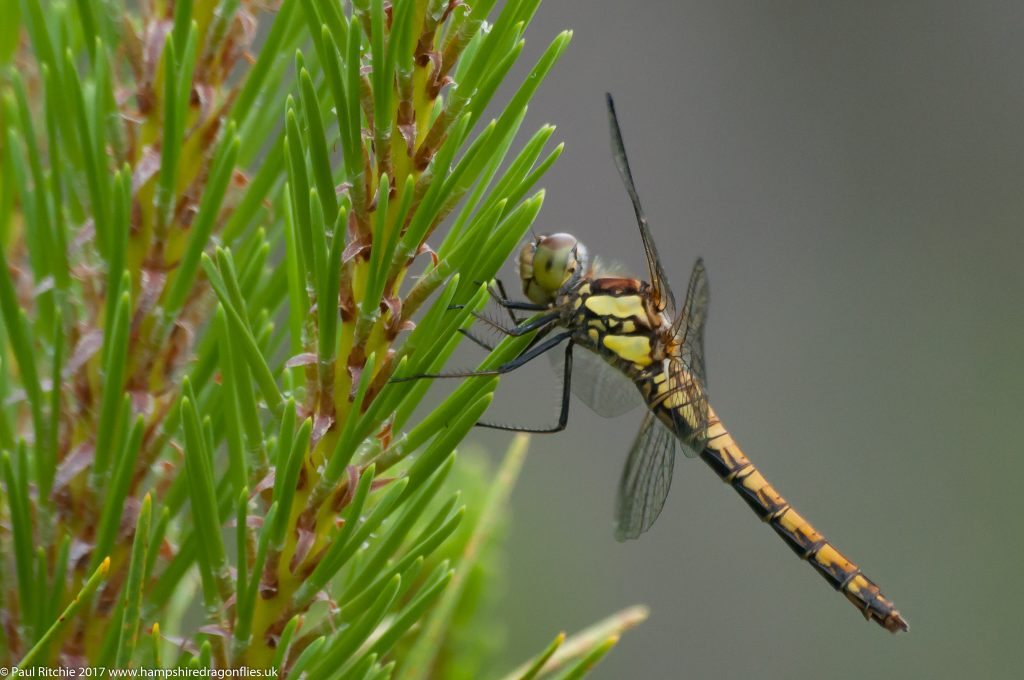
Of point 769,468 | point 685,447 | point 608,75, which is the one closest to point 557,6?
point 608,75

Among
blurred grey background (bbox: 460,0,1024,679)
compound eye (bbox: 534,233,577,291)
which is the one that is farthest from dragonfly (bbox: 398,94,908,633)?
blurred grey background (bbox: 460,0,1024,679)

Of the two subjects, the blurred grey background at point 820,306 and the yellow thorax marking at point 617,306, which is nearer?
the yellow thorax marking at point 617,306

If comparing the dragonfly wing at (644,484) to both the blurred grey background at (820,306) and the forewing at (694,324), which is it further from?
the blurred grey background at (820,306)

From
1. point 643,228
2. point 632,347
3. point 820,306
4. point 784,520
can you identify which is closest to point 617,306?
point 632,347

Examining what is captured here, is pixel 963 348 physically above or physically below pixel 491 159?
above

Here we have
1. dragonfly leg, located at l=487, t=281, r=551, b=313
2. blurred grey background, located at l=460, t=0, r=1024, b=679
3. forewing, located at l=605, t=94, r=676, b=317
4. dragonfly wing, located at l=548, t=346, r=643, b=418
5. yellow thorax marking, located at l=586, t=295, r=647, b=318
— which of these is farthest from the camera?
blurred grey background, located at l=460, t=0, r=1024, b=679

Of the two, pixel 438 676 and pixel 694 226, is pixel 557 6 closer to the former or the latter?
pixel 694 226

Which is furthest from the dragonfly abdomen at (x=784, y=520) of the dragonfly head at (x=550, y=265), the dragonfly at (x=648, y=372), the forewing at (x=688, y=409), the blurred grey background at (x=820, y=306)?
the blurred grey background at (x=820, y=306)

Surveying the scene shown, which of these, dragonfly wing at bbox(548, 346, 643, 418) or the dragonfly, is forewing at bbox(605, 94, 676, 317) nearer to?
the dragonfly
